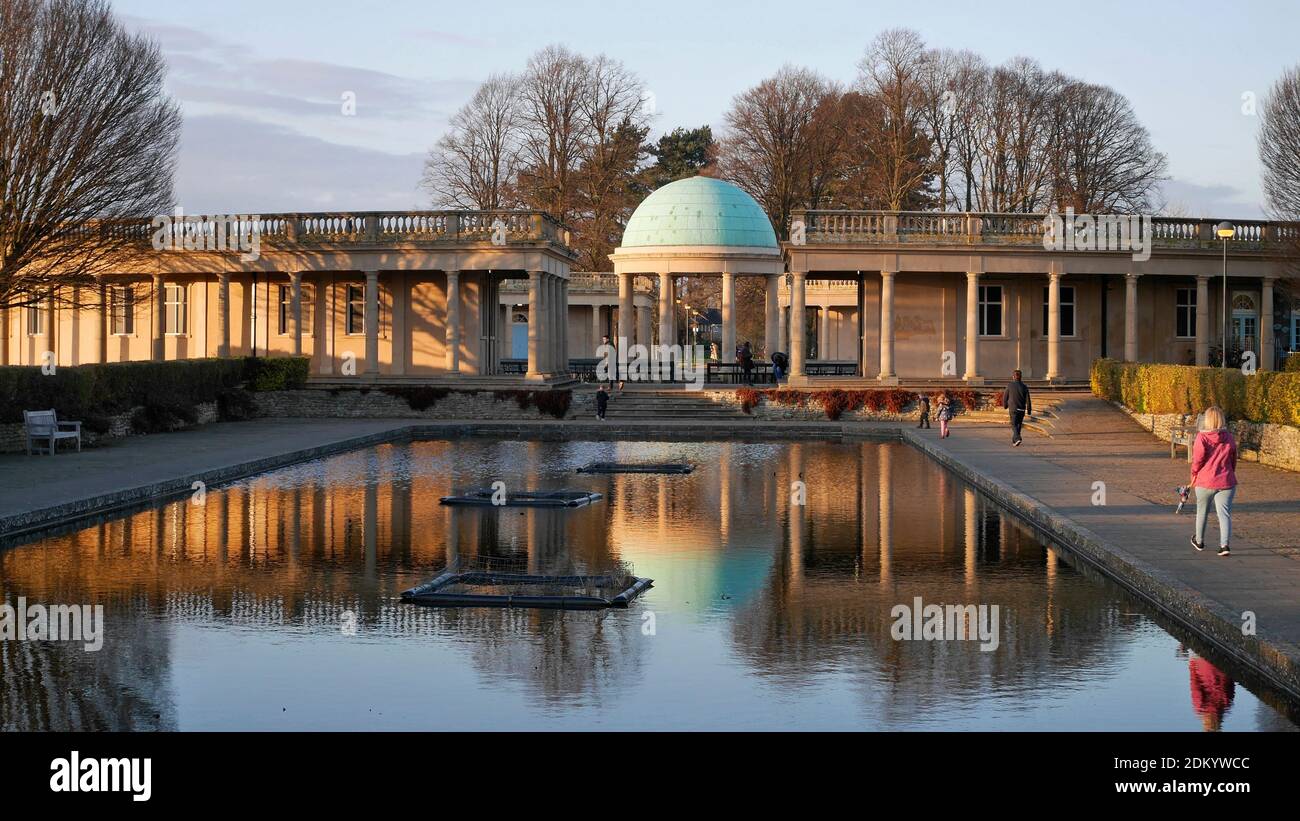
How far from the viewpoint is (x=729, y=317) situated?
56094 mm

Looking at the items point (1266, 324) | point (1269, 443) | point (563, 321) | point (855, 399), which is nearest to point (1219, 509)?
point (1269, 443)

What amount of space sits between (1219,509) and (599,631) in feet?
24.5

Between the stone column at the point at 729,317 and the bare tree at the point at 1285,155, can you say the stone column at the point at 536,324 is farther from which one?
the bare tree at the point at 1285,155

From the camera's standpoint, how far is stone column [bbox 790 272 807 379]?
1870 inches

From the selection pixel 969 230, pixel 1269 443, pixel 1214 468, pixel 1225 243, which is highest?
pixel 969 230

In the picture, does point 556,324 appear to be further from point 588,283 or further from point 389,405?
point 588,283

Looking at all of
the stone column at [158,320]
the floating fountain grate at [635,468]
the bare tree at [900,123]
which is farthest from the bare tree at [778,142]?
the floating fountain grate at [635,468]

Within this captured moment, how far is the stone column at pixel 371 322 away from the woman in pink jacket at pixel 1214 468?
3443cm

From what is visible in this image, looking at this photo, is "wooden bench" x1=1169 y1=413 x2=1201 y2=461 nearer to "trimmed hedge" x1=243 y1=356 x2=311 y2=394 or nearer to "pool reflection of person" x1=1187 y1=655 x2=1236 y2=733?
"pool reflection of person" x1=1187 y1=655 x2=1236 y2=733

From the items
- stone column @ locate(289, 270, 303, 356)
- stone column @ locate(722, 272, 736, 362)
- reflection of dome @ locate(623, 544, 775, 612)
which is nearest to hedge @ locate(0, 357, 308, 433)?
stone column @ locate(289, 270, 303, 356)

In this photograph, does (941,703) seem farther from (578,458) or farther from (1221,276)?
(1221,276)

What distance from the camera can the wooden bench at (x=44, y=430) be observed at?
2922cm

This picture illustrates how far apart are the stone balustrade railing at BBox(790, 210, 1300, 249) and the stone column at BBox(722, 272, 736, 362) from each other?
782 centimetres
